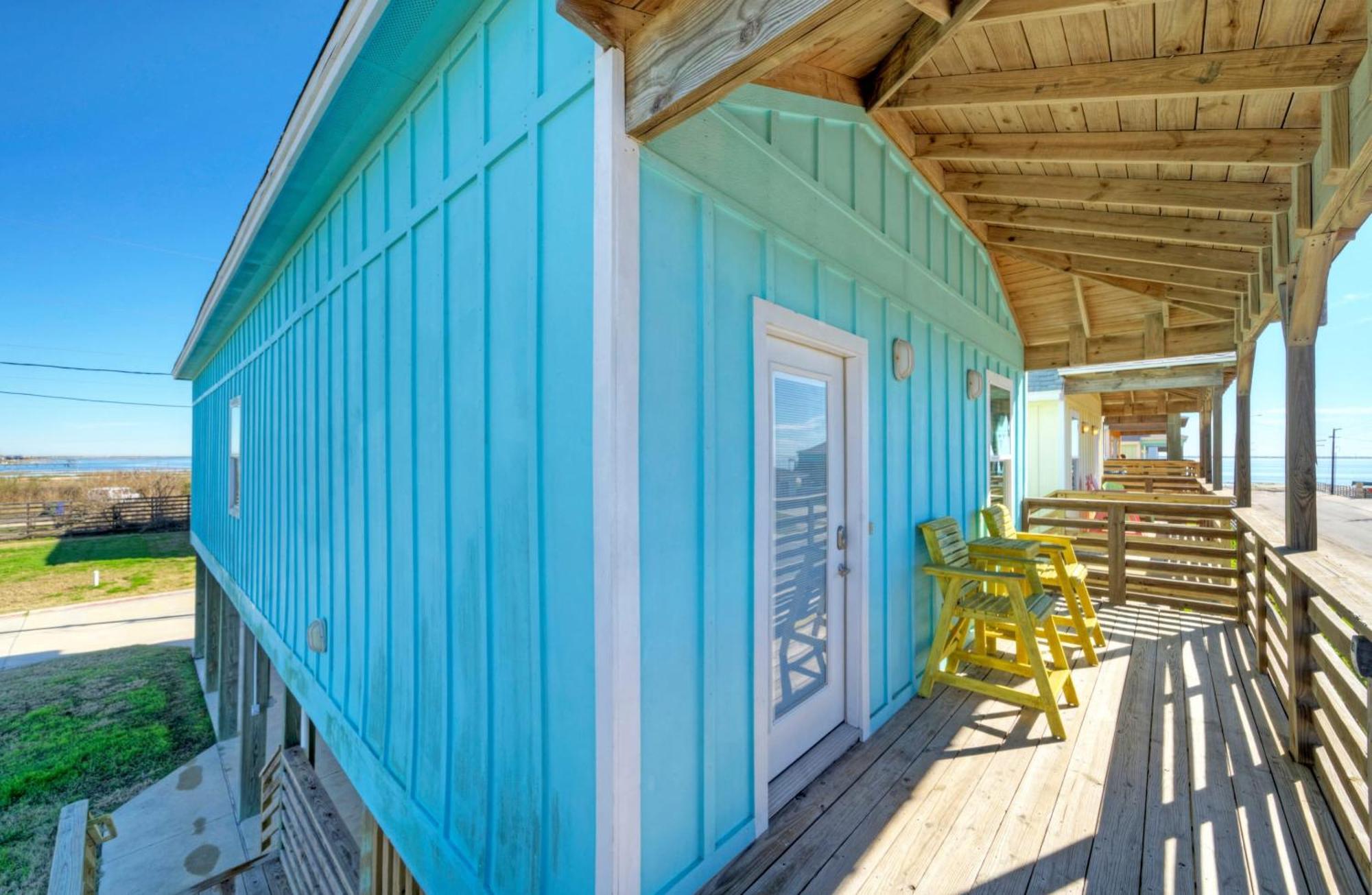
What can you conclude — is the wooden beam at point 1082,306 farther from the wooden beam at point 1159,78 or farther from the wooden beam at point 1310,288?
the wooden beam at point 1159,78

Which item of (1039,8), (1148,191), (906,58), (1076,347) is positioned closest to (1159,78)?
(1039,8)

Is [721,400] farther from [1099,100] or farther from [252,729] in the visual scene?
[252,729]

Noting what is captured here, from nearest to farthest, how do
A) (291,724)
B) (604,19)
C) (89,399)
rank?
(604,19)
(291,724)
(89,399)

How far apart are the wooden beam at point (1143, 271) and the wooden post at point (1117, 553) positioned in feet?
6.27

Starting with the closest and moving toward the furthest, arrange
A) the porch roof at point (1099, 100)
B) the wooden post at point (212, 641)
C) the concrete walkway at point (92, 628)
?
the porch roof at point (1099, 100) → the wooden post at point (212, 641) → the concrete walkway at point (92, 628)

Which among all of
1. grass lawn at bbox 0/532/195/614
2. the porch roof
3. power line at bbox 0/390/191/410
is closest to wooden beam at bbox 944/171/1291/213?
the porch roof

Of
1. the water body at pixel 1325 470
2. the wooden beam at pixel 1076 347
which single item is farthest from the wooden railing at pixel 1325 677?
the water body at pixel 1325 470

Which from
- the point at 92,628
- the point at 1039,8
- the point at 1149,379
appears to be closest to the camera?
the point at 1039,8

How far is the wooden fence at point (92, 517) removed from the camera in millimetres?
19781

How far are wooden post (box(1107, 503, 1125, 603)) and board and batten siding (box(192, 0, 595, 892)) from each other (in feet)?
17.8

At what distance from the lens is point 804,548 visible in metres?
2.46

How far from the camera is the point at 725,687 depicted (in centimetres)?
188

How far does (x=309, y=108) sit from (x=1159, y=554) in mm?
7130

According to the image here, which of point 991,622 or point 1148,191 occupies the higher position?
point 1148,191
